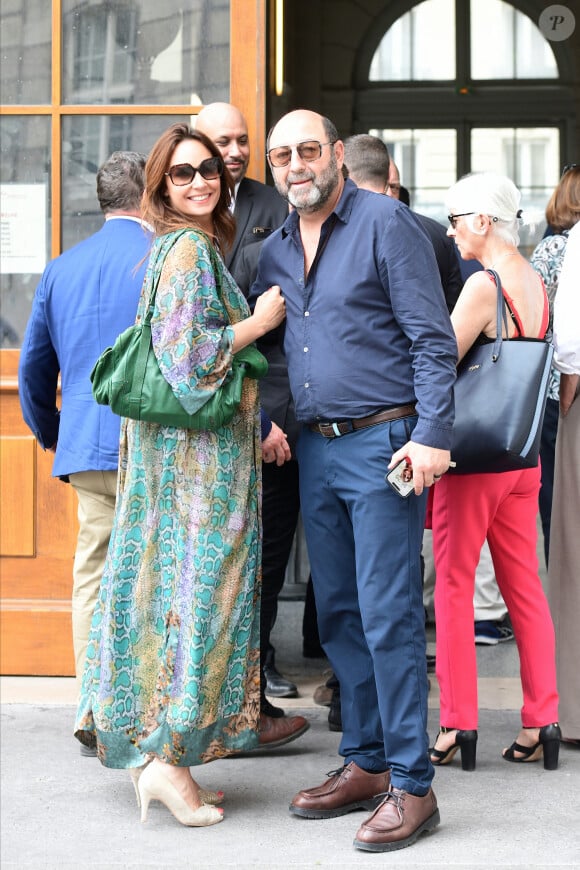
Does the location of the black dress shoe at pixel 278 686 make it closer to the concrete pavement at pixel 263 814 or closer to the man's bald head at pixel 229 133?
the concrete pavement at pixel 263 814

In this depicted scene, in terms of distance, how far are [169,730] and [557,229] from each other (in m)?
2.27

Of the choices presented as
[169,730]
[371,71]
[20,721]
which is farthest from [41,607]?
[371,71]

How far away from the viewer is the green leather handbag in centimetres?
344

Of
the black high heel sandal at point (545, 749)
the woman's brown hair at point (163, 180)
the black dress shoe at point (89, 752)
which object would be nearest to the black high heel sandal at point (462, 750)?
the black high heel sandal at point (545, 749)

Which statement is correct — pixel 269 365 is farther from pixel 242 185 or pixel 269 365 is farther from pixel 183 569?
pixel 183 569

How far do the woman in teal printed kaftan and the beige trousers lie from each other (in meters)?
0.59

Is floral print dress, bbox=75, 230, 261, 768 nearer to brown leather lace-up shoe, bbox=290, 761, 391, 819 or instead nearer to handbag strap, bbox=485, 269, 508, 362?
brown leather lace-up shoe, bbox=290, 761, 391, 819

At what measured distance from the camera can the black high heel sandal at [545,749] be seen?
398 cm

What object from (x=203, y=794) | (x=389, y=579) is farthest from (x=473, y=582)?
(x=203, y=794)

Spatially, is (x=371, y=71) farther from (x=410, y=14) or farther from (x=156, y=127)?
(x=156, y=127)

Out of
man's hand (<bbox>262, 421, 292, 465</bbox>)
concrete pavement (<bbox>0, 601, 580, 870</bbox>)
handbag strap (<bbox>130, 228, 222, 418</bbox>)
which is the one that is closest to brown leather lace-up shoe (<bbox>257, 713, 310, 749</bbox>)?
concrete pavement (<bbox>0, 601, 580, 870</bbox>)

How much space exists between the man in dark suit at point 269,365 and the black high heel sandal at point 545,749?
84 cm

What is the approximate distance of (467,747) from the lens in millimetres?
3980

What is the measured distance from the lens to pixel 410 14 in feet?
40.4
